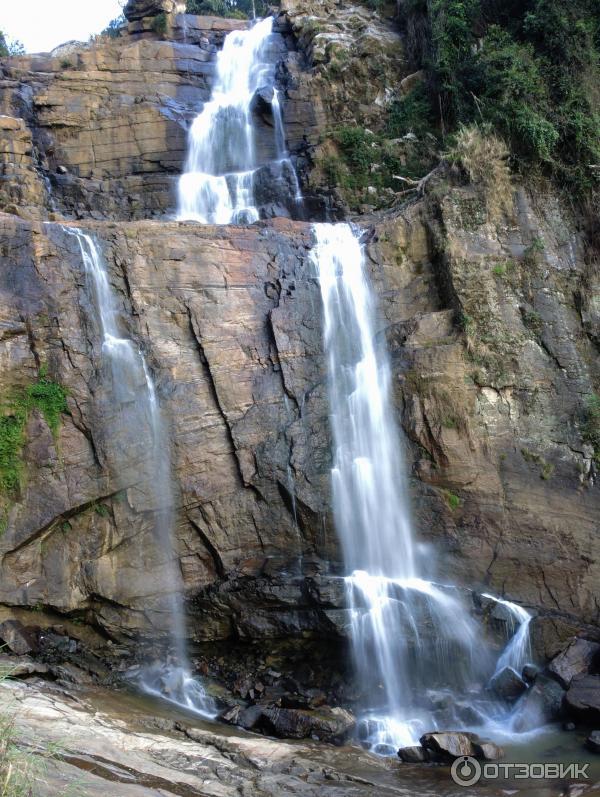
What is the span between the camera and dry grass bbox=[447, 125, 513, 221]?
15656 mm

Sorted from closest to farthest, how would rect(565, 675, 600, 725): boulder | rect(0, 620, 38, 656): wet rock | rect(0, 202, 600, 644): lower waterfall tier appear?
rect(565, 675, 600, 725): boulder → rect(0, 620, 38, 656): wet rock → rect(0, 202, 600, 644): lower waterfall tier

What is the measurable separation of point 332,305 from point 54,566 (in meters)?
7.68

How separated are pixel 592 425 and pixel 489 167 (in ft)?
20.7

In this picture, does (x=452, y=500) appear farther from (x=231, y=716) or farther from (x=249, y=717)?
(x=231, y=716)

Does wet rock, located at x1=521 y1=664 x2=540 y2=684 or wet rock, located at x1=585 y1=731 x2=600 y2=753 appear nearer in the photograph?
wet rock, located at x1=585 y1=731 x2=600 y2=753

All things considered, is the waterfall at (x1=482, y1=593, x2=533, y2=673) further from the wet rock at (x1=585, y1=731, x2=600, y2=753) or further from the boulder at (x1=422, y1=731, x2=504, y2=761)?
the boulder at (x1=422, y1=731, x2=504, y2=761)

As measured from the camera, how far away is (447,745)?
959cm

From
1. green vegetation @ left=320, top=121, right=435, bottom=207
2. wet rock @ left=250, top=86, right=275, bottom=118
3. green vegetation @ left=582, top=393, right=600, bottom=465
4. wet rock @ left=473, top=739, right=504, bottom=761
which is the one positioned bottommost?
wet rock @ left=473, top=739, right=504, bottom=761

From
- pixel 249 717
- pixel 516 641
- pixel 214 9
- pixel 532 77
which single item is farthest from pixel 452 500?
pixel 214 9

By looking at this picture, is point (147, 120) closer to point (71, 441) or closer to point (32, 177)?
point (32, 177)

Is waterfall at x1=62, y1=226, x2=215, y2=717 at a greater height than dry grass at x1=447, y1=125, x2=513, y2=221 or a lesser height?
lesser

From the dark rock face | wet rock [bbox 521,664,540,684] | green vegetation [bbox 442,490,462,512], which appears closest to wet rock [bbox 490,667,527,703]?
wet rock [bbox 521,664,540,684]

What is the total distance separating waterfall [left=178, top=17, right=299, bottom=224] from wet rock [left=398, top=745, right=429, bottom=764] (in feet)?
42.5

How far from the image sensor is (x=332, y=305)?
15023 mm
